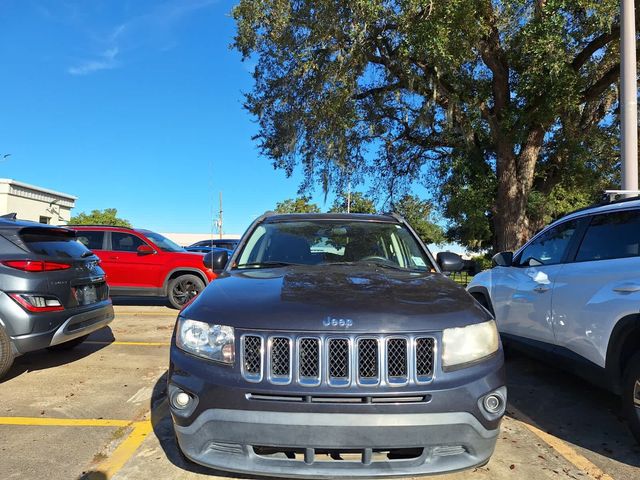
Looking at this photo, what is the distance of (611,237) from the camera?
13.7 feet

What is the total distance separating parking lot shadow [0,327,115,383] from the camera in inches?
223

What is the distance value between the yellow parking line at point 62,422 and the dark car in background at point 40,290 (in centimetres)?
87

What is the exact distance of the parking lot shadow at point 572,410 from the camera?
12.4ft

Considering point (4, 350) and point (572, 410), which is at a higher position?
point (4, 350)

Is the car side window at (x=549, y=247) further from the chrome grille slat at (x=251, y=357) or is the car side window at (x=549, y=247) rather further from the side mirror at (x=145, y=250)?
the side mirror at (x=145, y=250)

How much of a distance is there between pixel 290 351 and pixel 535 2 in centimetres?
1213

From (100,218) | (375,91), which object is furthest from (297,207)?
(375,91)

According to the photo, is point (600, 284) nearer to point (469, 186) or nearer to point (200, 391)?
point (200, 391)

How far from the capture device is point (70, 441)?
368 centimetres

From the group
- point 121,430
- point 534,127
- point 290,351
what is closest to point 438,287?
point 290,351

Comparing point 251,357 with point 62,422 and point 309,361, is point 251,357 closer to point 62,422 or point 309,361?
point 309,361

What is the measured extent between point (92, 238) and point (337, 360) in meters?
9.98

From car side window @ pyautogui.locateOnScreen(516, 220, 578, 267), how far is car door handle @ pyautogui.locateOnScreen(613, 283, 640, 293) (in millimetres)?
1029

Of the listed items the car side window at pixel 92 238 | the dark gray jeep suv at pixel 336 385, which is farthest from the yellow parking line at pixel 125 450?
the car side window at pixel 92 238
